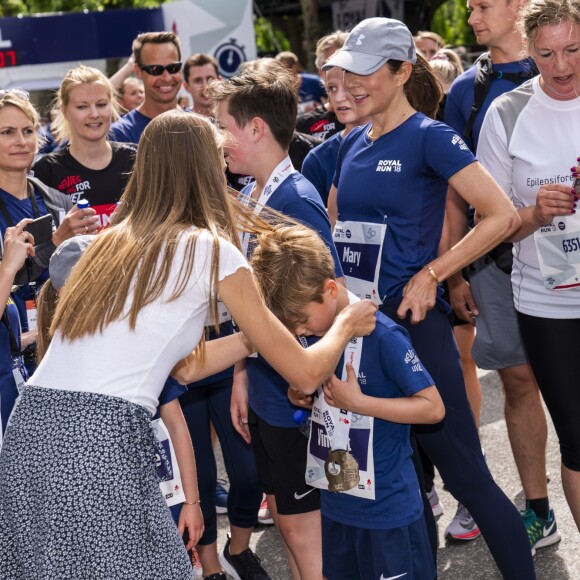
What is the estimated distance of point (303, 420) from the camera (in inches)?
135

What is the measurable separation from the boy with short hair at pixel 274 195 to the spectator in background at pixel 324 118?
2.78 metres

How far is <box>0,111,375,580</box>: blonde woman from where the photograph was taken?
2.43m

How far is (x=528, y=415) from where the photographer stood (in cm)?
441

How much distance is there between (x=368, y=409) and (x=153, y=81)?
373cm

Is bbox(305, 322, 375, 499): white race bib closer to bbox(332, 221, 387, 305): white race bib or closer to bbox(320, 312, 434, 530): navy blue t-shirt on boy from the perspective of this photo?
bbox(320, 312, 434, 530): navy blue t-shirt on boy

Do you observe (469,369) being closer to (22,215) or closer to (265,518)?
(265,518)

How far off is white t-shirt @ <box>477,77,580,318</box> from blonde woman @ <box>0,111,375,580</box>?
145 cm

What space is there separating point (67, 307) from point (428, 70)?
196 centimetres

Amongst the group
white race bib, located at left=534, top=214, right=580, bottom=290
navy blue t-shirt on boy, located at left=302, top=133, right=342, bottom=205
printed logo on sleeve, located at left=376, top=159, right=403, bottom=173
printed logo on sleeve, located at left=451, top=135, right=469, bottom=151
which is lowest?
white race bib, located at left=534, top=214, right=580, bottom=290

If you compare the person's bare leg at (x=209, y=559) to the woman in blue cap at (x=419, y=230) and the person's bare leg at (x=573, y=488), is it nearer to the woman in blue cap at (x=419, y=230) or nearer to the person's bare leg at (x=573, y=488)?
the woman in blue cap at (x=419, y=230)

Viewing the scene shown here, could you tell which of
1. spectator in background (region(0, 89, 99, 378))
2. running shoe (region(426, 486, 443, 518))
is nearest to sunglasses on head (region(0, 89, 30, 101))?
spectator in background (region(0, 89, 99, 378))

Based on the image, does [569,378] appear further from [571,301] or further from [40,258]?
[40,258]

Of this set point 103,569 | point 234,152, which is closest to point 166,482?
point 103,569

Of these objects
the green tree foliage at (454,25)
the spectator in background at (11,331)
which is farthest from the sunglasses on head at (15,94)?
the green tree foliage at (454,25)
